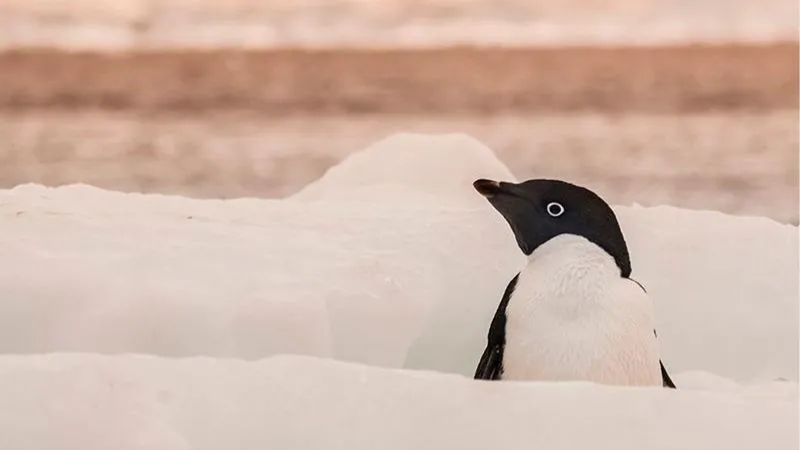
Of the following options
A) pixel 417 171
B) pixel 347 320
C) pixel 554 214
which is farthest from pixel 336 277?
pixel 417 171

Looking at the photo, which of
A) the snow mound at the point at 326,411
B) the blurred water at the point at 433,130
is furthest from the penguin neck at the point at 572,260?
the blurred water at the point at 433,130

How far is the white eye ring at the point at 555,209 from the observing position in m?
0.55

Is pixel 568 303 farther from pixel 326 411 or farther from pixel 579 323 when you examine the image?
pixel 326 411

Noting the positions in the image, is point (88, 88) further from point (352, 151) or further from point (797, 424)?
point (797, 424)

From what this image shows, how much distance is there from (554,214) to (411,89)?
0.47 meters

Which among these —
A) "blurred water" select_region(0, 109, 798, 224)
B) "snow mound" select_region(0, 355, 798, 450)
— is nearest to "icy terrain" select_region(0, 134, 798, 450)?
"snow mound" select_region(0, 355, 798, 450)

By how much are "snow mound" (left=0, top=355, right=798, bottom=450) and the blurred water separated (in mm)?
575

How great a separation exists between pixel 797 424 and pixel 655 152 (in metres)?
0.62

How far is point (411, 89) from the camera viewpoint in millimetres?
995

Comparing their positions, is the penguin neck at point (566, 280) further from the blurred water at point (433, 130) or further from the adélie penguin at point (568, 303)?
the blurred water at point (433, 130)

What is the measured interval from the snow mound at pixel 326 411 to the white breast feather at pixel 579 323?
0.32 ft

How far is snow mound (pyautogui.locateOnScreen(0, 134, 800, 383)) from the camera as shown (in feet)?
1.56

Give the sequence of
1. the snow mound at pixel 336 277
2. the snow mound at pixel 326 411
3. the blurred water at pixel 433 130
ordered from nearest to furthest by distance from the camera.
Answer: the snow mound at pixel 326 411, the snow mound at pixel 336 277, the blurred water at pixel 433 130

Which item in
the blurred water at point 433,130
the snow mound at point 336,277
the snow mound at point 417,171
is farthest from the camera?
the blurred water at point 433,130
